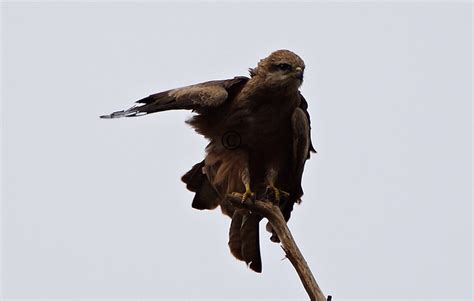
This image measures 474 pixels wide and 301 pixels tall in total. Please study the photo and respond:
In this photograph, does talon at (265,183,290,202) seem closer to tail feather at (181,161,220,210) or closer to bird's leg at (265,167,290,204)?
bird's leg at (265,167,290,204)

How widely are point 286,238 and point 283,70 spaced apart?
1918 mm

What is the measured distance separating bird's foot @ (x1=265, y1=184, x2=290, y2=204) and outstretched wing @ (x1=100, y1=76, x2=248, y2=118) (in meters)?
0.99

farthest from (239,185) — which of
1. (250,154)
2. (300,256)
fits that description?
(300,256)

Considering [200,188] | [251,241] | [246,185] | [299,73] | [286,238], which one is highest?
[299,73]

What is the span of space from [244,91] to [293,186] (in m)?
1.10

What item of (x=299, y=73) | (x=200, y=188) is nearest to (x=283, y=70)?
(x=299, y=73)

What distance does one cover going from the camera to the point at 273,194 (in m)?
9.70

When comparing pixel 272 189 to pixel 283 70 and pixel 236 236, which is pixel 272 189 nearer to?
pixel 236 236

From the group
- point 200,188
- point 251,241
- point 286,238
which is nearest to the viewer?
point 286,238

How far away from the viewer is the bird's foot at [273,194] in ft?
31.7

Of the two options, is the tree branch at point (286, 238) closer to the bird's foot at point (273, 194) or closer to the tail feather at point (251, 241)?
the bird's foot at point (273, 194)

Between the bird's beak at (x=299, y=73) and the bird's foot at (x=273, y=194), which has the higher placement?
the bird's beak at (x=299, y=73)

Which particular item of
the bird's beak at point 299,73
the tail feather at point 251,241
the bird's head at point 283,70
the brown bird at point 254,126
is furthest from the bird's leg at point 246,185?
the bird's beak at point 299,73

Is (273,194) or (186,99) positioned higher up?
(186,99)
